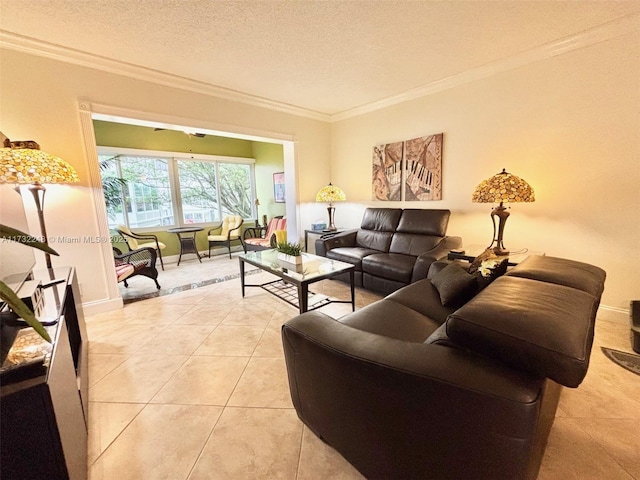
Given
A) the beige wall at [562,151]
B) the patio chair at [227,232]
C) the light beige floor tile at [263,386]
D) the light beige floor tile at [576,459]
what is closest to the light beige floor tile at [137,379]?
the light beige floor tile at [263,386]

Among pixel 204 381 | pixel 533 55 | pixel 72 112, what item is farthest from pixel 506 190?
pixel 72 112

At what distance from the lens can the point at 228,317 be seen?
8.93 ft

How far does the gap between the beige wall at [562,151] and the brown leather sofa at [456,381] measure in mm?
1780

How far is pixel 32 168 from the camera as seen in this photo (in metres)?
2.04

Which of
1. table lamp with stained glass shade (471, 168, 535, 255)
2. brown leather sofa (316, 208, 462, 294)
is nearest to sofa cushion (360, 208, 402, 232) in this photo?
brown leather sofa (316, 208, 462, 294)

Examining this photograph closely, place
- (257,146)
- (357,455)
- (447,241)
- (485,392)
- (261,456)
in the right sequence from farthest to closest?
1. (257,146)
2. (447,241)
3. (261,456)
4. (357,455)
5. (485,392)

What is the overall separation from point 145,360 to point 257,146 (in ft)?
16.8

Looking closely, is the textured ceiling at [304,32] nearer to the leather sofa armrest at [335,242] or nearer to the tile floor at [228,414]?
the leather sofa armrest at [335,242]

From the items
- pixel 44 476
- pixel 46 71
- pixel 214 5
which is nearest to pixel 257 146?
pixel 46 71

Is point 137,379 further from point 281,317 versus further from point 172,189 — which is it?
point 172,189

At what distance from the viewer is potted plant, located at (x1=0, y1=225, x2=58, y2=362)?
58cm

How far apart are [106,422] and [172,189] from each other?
465 cm

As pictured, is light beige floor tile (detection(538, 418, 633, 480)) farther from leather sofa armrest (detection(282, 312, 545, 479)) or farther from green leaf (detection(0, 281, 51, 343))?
green leaf (detection(0, 281, 51, 343))

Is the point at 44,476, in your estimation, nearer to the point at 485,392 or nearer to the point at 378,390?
the point at 378,390
